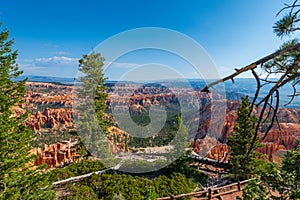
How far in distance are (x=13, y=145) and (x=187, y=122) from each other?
9.58 metres

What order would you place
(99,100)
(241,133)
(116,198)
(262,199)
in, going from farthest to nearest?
(99,100) < (241,133) < (116,198) < (262,199)

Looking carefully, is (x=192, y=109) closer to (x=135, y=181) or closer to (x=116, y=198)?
(x=135, y=181)

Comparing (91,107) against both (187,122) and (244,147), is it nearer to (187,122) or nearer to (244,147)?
(187,122)

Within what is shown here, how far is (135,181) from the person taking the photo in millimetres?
7895

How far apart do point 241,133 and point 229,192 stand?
308 centimetres

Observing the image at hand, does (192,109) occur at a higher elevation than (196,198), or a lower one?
higher

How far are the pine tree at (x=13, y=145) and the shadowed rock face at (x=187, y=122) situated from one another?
3.26 feet

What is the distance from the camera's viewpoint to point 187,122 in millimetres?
12977

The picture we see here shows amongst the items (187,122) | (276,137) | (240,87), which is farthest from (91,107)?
(276,137)

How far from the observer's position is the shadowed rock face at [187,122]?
12883 millimetres

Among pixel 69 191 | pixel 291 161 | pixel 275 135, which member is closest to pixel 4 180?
pixel 69 191

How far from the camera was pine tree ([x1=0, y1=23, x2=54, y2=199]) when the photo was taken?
17.1 ft

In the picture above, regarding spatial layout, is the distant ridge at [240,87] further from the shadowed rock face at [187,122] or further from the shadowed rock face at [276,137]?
the shadowed rock face at [276,137]

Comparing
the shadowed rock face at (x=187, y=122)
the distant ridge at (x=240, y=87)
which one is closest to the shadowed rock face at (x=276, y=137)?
the shadowed rock face at (x=187, y=122)
